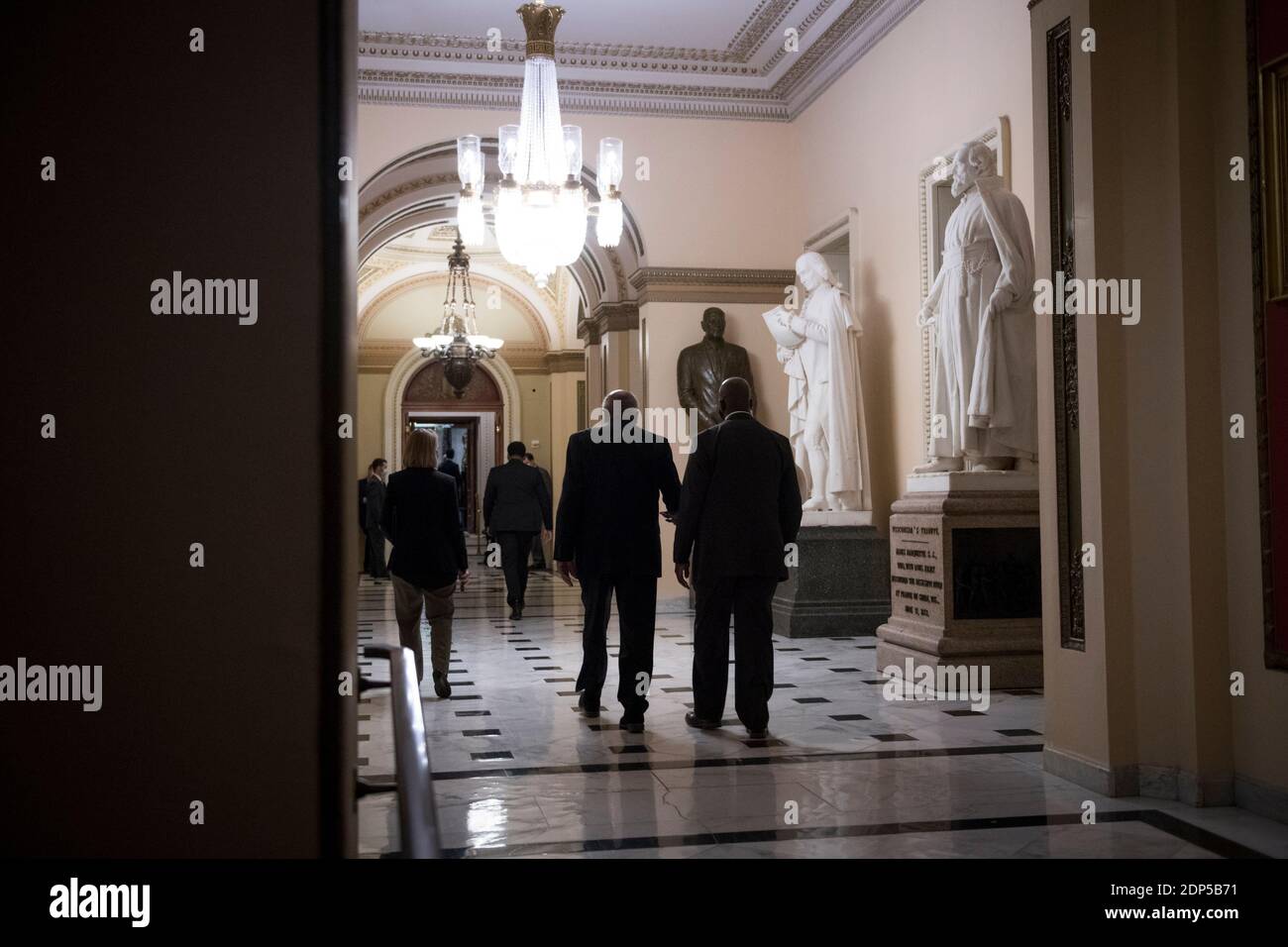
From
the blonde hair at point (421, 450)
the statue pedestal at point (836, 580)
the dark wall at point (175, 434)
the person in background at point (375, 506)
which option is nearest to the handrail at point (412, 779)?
the dark wall at point (175, 434)

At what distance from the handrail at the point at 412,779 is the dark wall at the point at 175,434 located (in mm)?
875

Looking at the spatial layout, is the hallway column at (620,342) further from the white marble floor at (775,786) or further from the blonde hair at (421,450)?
the blonde hair at (421,450)

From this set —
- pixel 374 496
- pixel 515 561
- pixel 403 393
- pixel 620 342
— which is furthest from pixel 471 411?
pixel 515 561

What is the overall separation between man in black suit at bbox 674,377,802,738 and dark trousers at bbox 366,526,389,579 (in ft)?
33.7

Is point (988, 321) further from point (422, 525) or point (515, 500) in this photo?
point (515, 500)

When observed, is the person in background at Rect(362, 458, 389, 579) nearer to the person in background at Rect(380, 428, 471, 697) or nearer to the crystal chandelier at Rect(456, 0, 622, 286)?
the crystal chandelier at Rect(456, 0, 622, 286)

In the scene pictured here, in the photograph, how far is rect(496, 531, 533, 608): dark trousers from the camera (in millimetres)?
11328

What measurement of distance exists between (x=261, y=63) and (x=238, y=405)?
721 millimetres

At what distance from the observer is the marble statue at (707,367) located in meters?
12.3

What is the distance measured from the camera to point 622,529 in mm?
5938

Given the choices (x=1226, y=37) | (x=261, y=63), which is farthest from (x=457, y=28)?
(x=261, y=63)

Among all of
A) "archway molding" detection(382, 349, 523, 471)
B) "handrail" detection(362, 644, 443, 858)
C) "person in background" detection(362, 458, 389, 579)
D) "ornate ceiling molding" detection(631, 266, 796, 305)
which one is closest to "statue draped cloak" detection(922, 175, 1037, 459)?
"ornate ceiling molding" detection(631, 266, 796, 305)

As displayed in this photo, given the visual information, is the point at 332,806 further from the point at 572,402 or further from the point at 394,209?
the point at 572,402
